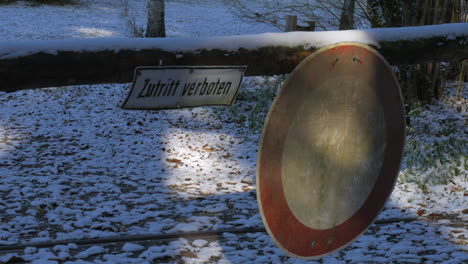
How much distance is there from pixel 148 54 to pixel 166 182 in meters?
3.75

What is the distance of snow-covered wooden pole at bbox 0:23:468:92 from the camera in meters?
2.09

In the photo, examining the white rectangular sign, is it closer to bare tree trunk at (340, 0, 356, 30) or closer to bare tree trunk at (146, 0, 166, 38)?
bare tree trunk at (340, 0, 356, 30)

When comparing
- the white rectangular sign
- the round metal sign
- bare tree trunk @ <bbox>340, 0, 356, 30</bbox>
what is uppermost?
bare tree trunk @ <bbox>340, 0, 356, 30</bbox>

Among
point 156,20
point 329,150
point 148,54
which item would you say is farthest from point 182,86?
point 156,20

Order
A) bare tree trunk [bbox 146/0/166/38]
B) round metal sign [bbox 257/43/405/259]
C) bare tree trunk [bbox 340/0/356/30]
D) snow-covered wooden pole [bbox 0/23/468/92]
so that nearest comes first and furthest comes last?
1. round metal sign [bbox 257/43/405/259]
2. snow-covered wooden pole [bbox 0/23/468/92]
3. bare tree trunk [bbox 340/0/356/30]
4. bare tree trunk [bbox 146/0/166/38]

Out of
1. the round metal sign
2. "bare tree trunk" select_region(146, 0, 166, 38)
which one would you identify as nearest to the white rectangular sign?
the round metal sign

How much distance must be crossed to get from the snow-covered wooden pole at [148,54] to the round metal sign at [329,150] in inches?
24.4

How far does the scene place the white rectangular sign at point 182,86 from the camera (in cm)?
211

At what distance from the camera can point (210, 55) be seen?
2404 millimetres

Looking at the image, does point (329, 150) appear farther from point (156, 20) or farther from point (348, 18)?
point (156, 20)

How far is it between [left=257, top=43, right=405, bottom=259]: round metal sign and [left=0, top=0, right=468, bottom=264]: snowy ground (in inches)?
78.2

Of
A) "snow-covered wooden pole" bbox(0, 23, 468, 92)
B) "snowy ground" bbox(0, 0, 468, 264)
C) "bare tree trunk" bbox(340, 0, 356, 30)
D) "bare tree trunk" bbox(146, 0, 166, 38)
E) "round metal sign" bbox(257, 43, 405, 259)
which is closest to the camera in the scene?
"round metal sign" bbox(257, 43, 405, 259)

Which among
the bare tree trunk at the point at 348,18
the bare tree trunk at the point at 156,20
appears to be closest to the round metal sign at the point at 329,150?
the bare tree trunk at the point at 348,18

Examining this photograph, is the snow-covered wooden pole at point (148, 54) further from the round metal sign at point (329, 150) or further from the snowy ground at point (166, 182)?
the snowy ground at point (166, 182)
